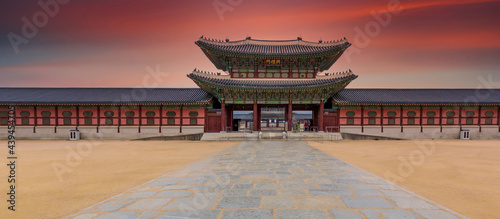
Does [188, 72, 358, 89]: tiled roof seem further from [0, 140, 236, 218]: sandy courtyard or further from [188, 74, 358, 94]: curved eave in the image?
[0, 140, 236, 218]: sandy courtyard

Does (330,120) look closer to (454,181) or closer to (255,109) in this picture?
(255,109)

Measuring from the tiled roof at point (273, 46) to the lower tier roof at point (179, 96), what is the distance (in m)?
5.50

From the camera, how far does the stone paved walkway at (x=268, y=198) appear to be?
4020mm

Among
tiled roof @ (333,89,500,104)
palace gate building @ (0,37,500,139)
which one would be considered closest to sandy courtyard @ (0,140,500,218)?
palace gate building @ (0,37,500,139)

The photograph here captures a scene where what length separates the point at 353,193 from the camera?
514cm

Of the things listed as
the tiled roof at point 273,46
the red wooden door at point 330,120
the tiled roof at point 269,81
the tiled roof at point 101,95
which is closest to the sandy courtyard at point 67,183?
the tiled roof at point 269,81

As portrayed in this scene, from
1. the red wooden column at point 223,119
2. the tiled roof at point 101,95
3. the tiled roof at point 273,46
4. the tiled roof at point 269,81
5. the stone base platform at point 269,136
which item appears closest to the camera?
the stone base platform at point 269,136

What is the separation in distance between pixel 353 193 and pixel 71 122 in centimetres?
2849

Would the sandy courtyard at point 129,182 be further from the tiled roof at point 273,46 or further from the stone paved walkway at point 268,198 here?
the tiled roof at point 273,46

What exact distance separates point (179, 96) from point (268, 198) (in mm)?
21841

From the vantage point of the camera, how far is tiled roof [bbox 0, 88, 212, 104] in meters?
22.7

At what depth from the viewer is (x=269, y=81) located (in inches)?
917

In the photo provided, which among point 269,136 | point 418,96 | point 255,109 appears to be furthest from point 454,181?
point 418,96

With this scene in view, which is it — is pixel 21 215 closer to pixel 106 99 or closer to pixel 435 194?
pixel 435 194
